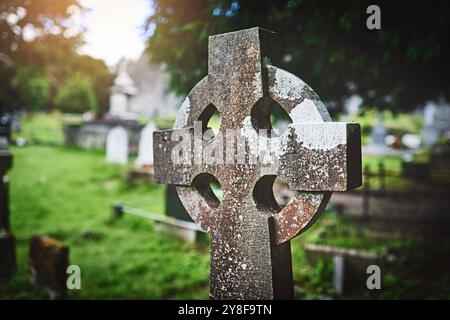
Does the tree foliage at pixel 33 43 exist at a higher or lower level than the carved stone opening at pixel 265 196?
higher

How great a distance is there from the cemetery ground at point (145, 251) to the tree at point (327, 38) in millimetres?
2422

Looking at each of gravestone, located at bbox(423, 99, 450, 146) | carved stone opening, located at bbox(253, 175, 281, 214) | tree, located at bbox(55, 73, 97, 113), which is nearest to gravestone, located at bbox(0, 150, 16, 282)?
carved stone opening, located at bbox(253, 175, 281, 214)

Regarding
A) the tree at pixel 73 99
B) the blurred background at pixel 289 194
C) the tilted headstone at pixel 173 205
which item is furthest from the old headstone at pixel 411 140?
the tree at pixel 73 99

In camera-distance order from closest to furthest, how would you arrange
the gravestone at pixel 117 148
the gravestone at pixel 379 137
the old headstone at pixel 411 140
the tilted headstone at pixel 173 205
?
the tilted headstone at pixel 173 205, the gravestone at pixel 117 148, the gravestone at pixel 379 137, the old headstone at pixel 411 140

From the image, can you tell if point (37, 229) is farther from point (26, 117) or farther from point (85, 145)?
point (26, 117)

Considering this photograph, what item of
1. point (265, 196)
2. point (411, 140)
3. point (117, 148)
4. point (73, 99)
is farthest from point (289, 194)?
point (73, 99)

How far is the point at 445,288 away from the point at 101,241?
5.16m

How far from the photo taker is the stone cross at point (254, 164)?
199 centimetres

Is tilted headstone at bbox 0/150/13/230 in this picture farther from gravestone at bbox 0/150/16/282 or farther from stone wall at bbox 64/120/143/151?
stone wall at bbox 64/120/143/151

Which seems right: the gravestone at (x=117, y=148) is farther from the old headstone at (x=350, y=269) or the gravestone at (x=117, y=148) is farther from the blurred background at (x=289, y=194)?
the old headstone at (x=350, y=269)

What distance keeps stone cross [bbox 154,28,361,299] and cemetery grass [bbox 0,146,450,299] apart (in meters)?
1.72

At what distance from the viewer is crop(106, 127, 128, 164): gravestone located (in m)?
14.2

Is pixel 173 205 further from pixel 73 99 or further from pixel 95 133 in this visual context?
pixel 73 99
